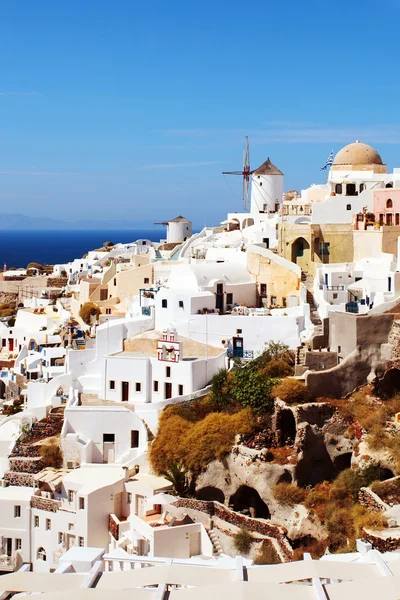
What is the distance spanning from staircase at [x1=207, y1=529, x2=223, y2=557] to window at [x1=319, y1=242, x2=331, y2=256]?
1388 centimetres

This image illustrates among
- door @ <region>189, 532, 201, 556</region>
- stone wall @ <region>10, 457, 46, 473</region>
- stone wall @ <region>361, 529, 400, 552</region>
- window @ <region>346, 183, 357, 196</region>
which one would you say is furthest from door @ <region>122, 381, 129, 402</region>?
window @ <region>346, 183, 357, 196</region>

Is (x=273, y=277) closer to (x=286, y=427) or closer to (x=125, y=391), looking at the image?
(x=125, y=391)

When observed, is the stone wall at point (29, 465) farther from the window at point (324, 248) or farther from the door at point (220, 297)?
the window at point (324, 248)

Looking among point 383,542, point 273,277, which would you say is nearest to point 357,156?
point 273,277

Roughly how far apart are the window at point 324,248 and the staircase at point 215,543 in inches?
546

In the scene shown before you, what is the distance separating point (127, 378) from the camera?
29453mm

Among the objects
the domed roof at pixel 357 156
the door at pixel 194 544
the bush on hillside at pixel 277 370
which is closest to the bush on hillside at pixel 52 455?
the door at pixel 194 544

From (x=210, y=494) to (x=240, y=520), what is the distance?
2293mm

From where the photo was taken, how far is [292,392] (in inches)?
1037

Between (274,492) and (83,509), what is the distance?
5311 millimetres

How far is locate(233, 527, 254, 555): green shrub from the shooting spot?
23031 millimetres

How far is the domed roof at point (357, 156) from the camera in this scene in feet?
132

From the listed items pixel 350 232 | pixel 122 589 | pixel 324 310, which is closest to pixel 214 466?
pixel 324 310

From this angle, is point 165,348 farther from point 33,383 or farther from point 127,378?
point 33,383
